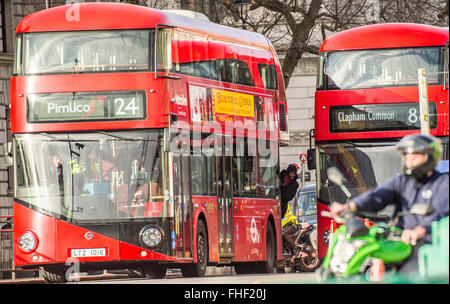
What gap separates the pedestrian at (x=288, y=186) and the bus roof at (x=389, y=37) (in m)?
3.14

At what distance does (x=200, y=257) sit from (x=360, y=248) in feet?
35.5

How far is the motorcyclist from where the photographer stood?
8859 mm

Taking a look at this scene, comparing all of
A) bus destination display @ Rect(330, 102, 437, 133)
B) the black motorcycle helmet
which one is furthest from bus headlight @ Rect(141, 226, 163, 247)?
the black motorcycle helmet

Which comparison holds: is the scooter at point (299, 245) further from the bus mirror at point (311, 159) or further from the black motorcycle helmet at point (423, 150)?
the black motorcycle helmet at point (423, 150)

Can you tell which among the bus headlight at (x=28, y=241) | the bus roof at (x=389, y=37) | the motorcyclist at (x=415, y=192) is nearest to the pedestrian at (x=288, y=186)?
the bus roof at (x=389, y=37)

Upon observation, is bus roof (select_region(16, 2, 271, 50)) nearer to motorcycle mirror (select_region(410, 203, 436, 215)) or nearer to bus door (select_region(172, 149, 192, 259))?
→ bus door (select_region(172, 149, 192, 259))

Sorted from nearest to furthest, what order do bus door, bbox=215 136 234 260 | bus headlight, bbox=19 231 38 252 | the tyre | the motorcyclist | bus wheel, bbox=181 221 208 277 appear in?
the motorcyclist, bus headlight, bbox=19 231 38 252, bus wheel, bbox=181 221 208 277, bus door, bbox=215 136 234 260, the tyre

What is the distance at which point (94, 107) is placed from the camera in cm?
1820

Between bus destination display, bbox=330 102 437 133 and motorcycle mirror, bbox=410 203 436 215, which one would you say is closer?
motorcycle mirror, bbox=410 203 436 215

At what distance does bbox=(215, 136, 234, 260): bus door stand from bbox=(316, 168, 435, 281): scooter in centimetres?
1131

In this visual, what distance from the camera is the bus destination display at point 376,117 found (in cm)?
2184

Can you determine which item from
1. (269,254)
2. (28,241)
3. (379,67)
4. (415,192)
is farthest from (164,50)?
(415,192)

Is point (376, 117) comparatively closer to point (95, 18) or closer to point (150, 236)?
point (150, 236)

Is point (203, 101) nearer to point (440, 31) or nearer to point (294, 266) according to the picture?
point (440, 31)
